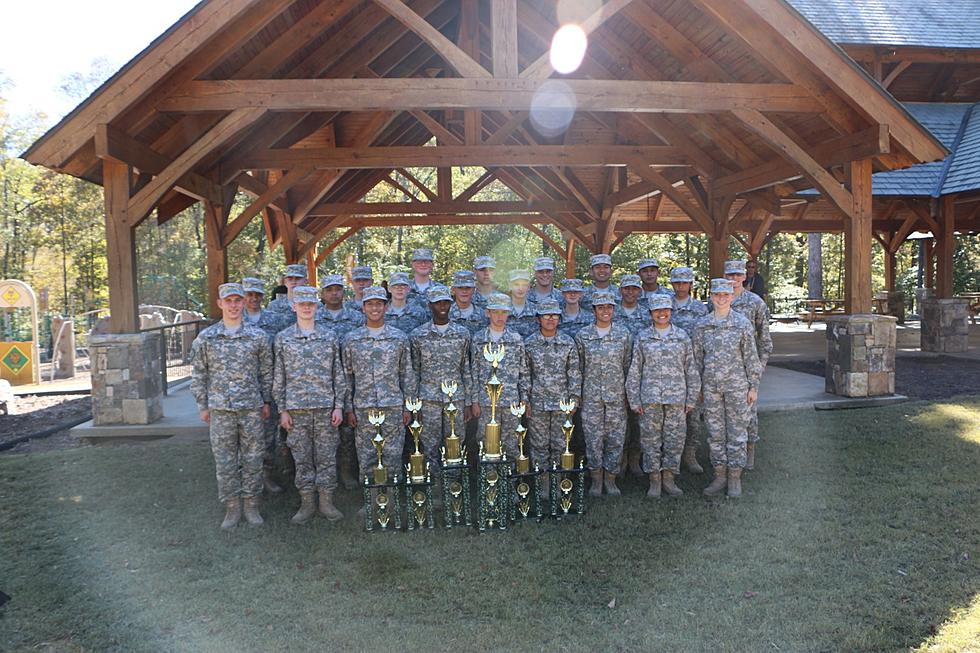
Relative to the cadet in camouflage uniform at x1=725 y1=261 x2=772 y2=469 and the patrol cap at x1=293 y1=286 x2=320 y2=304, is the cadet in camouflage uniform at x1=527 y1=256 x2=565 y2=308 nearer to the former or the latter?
the cadet in camouflage uniform at x1=725 y1=261 x2=772 y2=469

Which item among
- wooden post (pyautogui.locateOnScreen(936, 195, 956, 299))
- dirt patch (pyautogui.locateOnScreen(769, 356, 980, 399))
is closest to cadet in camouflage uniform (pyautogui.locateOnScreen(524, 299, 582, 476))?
dirt patch (pyautogui.locateOnScreen(769, 356, 980, 399))

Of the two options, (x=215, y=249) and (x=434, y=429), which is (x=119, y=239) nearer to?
(x=215, y=249)

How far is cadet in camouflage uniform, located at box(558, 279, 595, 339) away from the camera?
213 inches

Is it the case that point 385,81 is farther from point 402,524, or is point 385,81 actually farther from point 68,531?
point 68,531

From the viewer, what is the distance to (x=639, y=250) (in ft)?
79.0

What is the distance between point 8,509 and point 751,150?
28.7 feet

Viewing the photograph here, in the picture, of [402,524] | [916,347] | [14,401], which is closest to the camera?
[402,524]

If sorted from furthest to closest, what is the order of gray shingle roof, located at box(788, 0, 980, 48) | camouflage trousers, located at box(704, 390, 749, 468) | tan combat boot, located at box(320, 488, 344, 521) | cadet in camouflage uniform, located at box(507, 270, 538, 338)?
gray shingle roof, located at box(788, 0, 980, 48)
cadet in camouflage uniform, located at box(507, 270, 538, 338)
camouflage trousers, located at box(704, 390, 749, 468)
tan combat boot, located at box(320, 488, 344, 521)

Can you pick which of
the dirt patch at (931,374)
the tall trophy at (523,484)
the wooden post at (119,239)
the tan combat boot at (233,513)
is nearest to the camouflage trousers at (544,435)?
the tall trophy at (523,484)

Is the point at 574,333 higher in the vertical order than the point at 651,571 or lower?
higher

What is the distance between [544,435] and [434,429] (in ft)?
2.68

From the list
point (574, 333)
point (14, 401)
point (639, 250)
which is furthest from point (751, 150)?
point (639, 250)

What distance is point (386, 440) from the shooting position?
4621 mm

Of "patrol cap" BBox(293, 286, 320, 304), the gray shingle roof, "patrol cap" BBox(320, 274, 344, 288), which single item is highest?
the gray shingle roof
